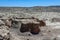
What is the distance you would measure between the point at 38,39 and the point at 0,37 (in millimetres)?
14426

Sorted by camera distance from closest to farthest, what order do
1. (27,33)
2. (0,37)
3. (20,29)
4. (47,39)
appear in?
(0,37) < (47,39) < (27,33) < (20,29)

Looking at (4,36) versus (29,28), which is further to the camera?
(29,28)

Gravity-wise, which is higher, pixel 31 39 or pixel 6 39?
pixel 6 39

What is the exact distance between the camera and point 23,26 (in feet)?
103

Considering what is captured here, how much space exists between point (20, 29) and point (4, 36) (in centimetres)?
1879

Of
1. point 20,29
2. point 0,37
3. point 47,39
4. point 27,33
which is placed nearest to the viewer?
point 0,37

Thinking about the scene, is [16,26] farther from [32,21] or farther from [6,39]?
[6,39]

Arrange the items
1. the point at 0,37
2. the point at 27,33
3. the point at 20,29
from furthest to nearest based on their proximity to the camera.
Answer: the point at 20,29 → the point at 27,33 → the point at 0,37

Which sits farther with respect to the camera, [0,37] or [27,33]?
[27,33]

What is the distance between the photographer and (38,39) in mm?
26609

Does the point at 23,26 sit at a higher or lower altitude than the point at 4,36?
lower

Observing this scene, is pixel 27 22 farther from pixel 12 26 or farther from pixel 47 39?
pixel 47 39

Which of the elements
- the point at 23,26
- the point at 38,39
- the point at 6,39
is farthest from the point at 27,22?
the point at 6,39

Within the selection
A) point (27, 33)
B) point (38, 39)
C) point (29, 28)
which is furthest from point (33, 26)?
point (38, 39)
